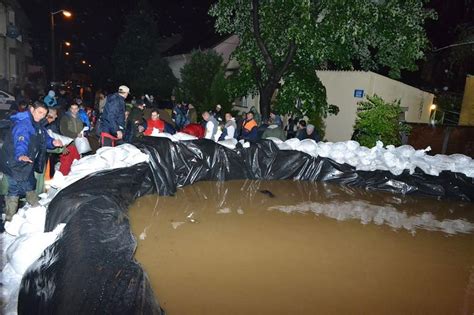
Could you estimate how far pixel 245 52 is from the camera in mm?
10000

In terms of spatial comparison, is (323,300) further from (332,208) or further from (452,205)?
(452,205)

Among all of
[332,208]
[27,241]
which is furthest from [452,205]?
[27,241]

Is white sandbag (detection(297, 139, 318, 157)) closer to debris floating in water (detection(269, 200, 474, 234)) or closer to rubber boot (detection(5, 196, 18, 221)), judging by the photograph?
debris floating in water (detection(269, 200, 474, 234))

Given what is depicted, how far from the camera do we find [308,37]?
850 centimetres

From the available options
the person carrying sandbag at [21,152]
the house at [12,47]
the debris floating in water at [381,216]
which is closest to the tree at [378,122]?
the debris floating in water at [381,216]

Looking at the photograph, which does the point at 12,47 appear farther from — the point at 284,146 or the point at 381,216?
the point at 381,216

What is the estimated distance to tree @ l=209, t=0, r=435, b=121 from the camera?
27.8 ft

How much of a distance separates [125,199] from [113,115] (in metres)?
1.82

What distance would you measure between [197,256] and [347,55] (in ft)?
24.4

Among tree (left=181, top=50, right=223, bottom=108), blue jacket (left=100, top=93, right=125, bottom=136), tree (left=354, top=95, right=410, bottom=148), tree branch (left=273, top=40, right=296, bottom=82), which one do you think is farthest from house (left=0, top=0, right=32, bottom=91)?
tree (left=354, top=95, right=410, bottom=148)

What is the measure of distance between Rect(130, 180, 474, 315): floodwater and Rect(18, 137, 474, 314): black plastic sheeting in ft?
1.55

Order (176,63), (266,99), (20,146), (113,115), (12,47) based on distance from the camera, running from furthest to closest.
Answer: (12,47) → (176,63) → (266,99) → (113,115) → (20,146)

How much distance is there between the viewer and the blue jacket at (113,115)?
6.19 meters

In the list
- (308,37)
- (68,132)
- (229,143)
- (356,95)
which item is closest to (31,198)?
(68,132)
